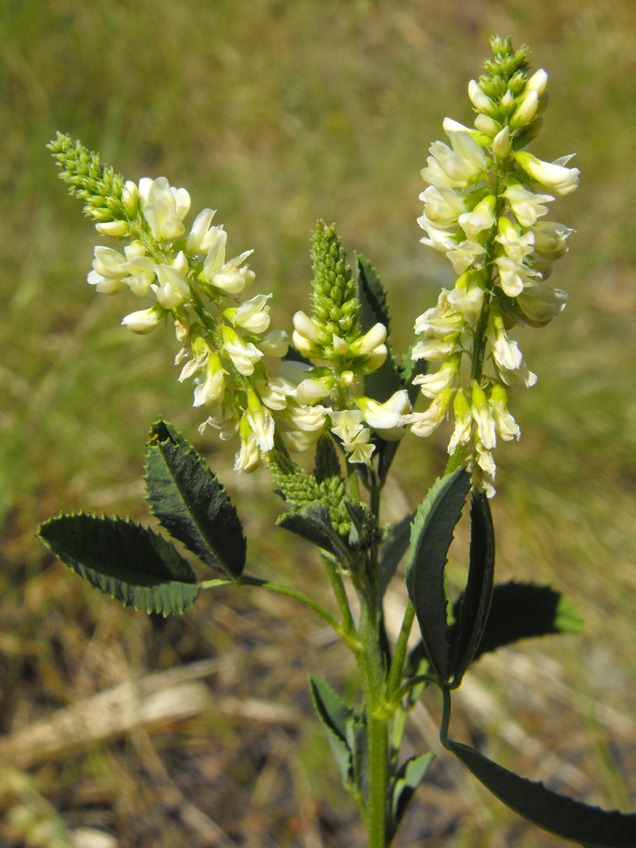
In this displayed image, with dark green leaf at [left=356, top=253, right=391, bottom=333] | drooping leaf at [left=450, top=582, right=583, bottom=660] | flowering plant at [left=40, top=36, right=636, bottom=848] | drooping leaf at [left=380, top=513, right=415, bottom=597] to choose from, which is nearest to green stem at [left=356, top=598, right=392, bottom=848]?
flowering plant at [left=40, top=36, right=636, bottom=848]

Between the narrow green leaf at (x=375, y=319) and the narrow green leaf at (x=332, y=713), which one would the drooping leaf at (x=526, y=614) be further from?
the narrow green leaf at (x=375, y=319)

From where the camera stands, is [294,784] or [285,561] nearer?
[294,784]

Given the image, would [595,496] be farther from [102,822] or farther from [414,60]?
[414,60]

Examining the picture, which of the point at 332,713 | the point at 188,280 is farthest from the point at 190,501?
the point at 332,713

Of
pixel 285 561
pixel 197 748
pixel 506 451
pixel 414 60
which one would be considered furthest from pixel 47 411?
pixel 414 60

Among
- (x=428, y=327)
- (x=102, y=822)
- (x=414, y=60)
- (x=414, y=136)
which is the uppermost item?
(x=414, y=60)

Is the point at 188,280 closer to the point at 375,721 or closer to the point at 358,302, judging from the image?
the point at 358,302
